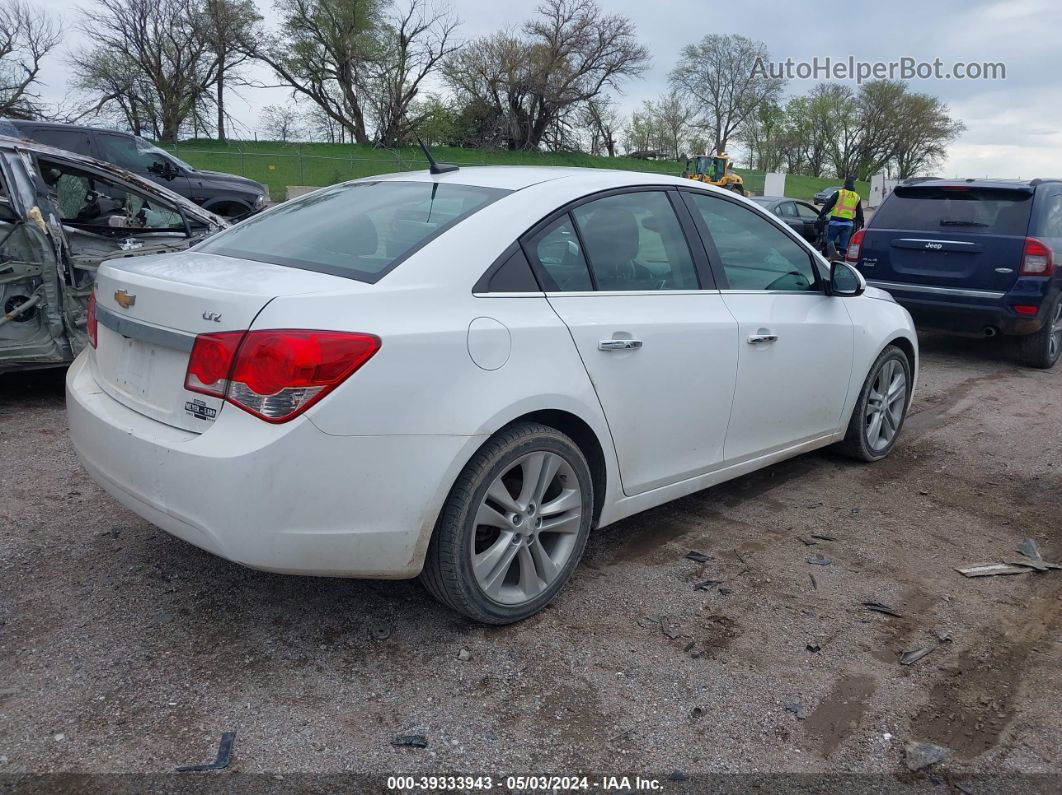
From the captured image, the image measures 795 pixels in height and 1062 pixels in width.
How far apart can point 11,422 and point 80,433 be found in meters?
2.72

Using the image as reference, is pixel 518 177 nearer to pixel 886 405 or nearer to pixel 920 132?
pixel 886 405

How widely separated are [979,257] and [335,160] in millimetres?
36337

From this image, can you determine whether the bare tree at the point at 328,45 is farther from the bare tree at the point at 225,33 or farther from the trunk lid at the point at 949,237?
the trunk lid at the point at 949,237

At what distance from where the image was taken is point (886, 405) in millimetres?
5180

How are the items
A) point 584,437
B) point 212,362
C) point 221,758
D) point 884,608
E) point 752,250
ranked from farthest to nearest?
1. point 752,250
2. point 884,608
3. point 584,437
4. point 212,362
5. point 221,758

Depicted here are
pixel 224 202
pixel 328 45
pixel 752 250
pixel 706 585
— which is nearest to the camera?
pixel 706 585

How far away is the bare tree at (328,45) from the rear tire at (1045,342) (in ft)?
172

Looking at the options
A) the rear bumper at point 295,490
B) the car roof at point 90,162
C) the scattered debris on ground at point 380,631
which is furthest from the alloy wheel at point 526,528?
the car roof at point 90,162

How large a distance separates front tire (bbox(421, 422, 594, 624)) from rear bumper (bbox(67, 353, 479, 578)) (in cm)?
10

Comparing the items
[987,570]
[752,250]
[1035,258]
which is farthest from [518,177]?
[1035,258]

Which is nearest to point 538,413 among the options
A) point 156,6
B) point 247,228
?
point 247,228

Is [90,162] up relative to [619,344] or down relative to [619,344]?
up

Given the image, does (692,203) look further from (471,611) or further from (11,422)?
(11,422)

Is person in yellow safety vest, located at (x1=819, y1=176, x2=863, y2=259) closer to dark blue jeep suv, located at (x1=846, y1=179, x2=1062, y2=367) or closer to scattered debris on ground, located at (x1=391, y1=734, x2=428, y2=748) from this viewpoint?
dark blue jeep suv, located at (x1=846, y1=179, x2=1062, y2=367)
